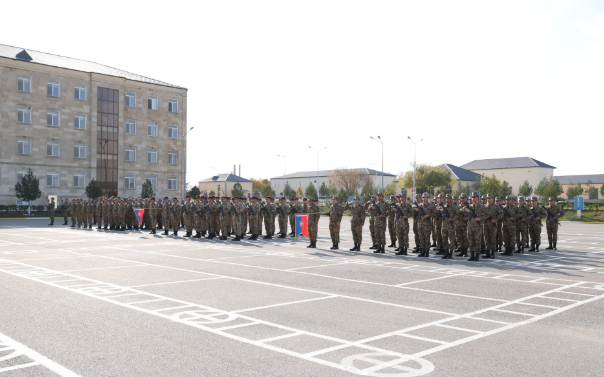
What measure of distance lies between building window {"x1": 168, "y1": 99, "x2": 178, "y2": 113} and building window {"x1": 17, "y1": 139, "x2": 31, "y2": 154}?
52.5 ft

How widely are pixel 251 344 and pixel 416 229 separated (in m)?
12.3

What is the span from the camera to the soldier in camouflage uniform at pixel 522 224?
17695mm

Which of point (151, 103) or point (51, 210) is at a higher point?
point (151, 103)

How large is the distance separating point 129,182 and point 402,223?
4486 cm

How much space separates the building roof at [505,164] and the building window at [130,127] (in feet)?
326

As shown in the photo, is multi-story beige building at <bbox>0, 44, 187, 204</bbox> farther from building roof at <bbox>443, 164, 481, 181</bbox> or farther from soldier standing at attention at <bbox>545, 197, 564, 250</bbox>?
building roof at <bbox>443, 164, 481, 181</bbox>

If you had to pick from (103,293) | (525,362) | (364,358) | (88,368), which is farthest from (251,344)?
(103,293)

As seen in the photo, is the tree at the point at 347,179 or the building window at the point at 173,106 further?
the tree at the point at 347,179

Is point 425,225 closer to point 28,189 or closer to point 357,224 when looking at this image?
point 357,224

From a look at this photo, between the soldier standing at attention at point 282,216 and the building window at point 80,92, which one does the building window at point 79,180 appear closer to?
the building window at point 80,92

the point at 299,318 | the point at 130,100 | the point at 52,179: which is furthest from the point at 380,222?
the point at 130,100

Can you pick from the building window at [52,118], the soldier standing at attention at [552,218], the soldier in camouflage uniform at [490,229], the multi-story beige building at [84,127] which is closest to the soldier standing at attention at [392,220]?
the soldier in camouflage uniform at [490,229]

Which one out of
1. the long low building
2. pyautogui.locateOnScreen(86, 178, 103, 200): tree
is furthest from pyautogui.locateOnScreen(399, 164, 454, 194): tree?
pyautogui.locateOnScreen(86, 178, 103, 200): tree

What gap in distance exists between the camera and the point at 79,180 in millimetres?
52000
